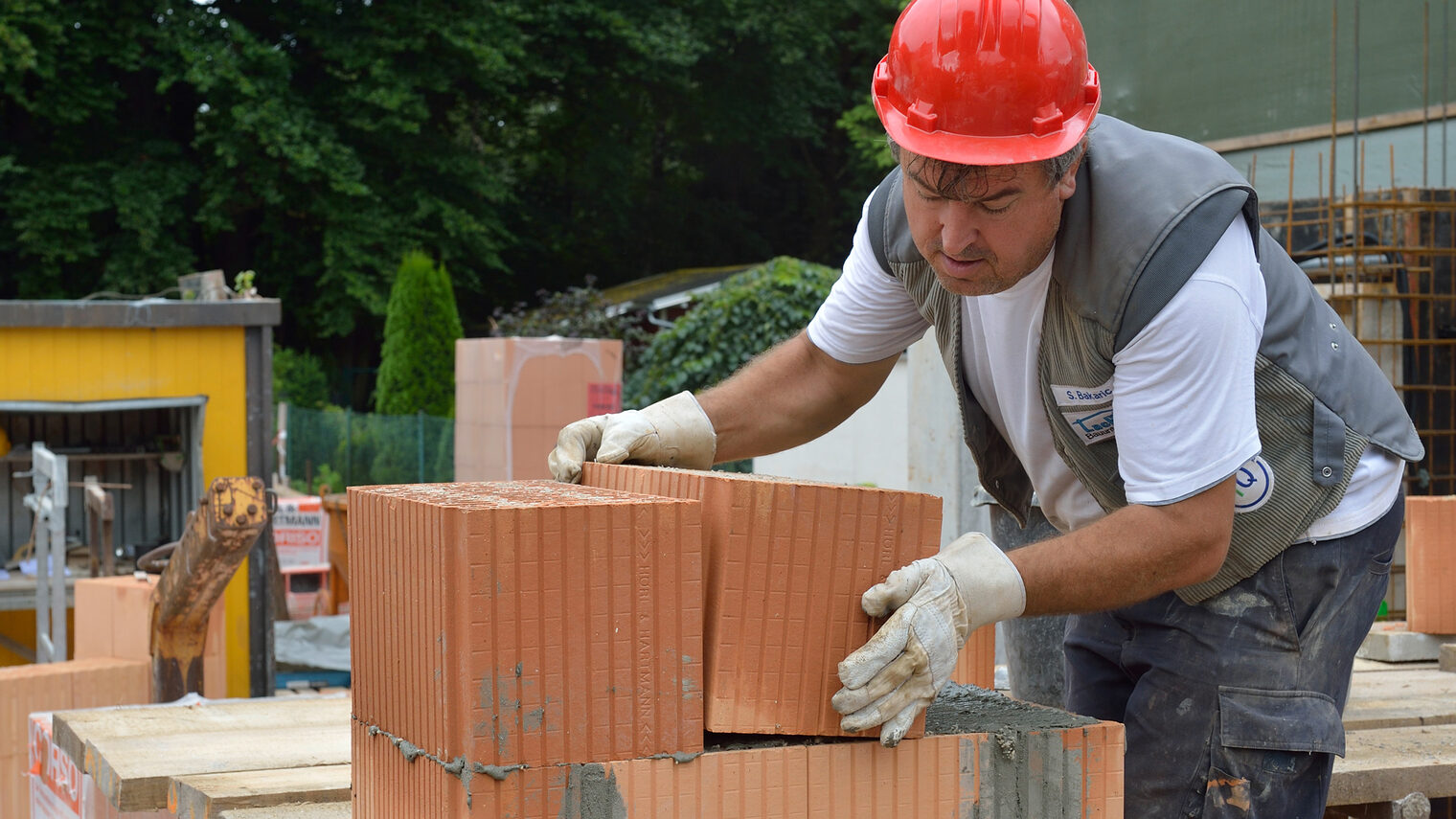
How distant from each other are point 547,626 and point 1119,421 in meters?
0.88

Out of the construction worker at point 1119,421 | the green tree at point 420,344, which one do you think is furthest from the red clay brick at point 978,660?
the green tree at point 420,344

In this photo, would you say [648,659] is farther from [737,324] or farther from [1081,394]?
[737,324]

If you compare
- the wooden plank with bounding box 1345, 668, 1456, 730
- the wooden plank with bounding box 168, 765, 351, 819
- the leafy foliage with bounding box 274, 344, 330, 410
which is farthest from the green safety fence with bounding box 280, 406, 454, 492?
the wooden plank with bounding box 168, 765, 351, 819

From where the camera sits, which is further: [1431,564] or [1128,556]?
[1431,564]

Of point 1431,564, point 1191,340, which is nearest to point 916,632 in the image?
point 1191,340

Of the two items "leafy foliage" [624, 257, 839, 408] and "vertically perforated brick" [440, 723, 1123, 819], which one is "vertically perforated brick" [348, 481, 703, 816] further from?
"leafy foliage" [624, 257, 839, 408]

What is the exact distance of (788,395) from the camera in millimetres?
2660

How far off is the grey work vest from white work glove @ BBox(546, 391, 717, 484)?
473 millimetres

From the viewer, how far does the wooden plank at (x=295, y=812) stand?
8.14 feet

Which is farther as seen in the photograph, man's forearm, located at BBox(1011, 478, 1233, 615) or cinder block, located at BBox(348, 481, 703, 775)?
man's forearm, located at BBox(1011, 478, 1233, 615)

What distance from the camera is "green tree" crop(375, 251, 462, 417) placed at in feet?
56.7

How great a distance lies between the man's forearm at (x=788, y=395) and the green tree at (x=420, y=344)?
15.0 metres

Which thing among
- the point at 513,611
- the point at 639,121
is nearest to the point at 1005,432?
the point at 513,611

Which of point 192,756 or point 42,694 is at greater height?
point 192,756
